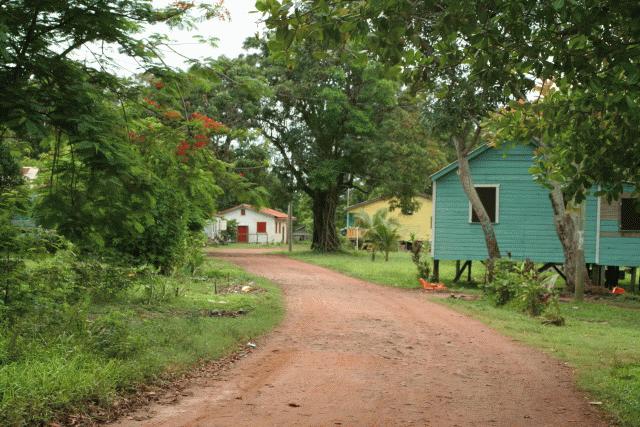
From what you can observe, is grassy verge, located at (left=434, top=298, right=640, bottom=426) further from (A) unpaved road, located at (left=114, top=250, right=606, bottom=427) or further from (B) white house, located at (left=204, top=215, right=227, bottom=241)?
(B) white house, located at (left=204, top=215, right=227, bottom=241)

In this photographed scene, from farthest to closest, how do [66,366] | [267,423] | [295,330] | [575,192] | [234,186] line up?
[295,330] → [234,186] → [575,192] → [66,366] → [267,423]

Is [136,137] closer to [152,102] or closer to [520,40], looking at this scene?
[152,102]

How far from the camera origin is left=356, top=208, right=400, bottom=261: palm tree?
34.4 meters

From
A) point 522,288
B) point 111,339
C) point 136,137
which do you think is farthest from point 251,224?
point 111,339

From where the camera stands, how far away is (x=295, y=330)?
39.2 feet

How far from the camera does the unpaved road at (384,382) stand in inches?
250

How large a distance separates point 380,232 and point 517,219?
11.8 m

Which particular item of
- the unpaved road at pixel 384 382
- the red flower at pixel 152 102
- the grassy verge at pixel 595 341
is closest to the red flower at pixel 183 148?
the red flower at pixel 152 102

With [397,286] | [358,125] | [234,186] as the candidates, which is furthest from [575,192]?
[358,125]

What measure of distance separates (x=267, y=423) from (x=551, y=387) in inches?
152

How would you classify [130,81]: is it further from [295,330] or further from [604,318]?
[604,318]

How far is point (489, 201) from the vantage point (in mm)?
23406

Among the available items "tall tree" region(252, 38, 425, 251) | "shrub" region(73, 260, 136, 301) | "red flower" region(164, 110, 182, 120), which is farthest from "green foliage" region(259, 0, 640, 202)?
"tall tree" region(252, 38, 425, 251)

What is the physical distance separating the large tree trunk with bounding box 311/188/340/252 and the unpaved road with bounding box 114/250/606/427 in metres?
29.4
